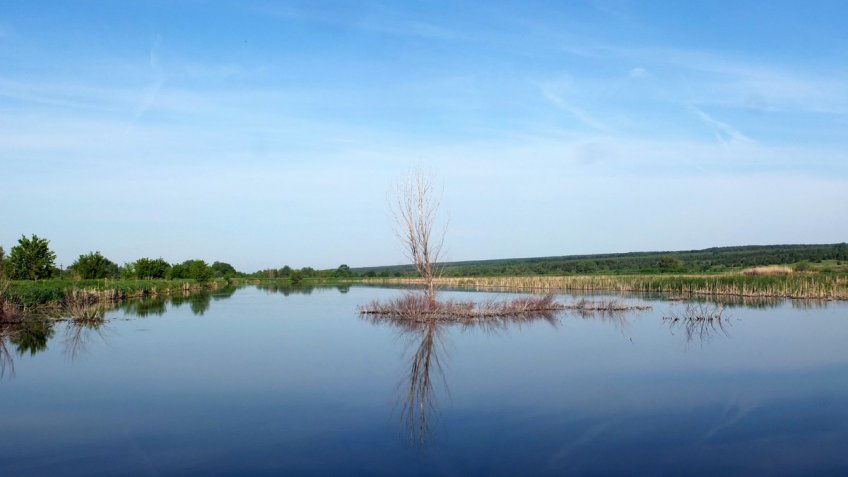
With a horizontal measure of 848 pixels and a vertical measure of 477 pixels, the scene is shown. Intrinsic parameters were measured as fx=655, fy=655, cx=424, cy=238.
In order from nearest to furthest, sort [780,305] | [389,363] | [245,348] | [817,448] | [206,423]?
[817,448], [206,423], [389,363], [245,348], [780,305]

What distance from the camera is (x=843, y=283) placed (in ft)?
105

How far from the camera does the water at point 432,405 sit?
6.77 m

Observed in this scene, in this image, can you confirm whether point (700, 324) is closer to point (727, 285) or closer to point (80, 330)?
point (727, 285)

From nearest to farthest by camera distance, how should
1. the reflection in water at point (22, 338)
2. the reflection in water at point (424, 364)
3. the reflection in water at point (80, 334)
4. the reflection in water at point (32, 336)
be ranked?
the reflection in water at point (424, 364)
the reflection in water at point (22, 338)
the reflection in water at point (80, 334)
the reflection in water at point (32, 336)

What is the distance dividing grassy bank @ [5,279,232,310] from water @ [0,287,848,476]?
7.94 m

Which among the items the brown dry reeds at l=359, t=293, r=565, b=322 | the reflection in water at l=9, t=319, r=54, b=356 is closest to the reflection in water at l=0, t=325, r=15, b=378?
the reflection in water at l=9, t=319, r=54, b=356

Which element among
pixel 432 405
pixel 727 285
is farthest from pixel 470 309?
pixel 727 285

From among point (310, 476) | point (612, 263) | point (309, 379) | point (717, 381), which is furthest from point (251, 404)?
point (612, 263)

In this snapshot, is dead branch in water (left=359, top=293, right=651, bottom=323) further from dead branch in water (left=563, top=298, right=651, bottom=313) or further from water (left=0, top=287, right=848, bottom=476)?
water (left=0, top=287, right=848, bottom=476)

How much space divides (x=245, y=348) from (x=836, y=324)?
1708 cm

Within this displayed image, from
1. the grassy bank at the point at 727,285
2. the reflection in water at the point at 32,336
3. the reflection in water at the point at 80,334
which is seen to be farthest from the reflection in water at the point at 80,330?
the grassy bank at the point at 727,285

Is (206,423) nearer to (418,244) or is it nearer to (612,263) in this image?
(418,244)

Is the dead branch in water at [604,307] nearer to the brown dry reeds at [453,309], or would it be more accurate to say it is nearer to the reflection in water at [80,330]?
the brown dry reeds at [453,309]

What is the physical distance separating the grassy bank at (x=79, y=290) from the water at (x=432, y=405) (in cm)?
794
